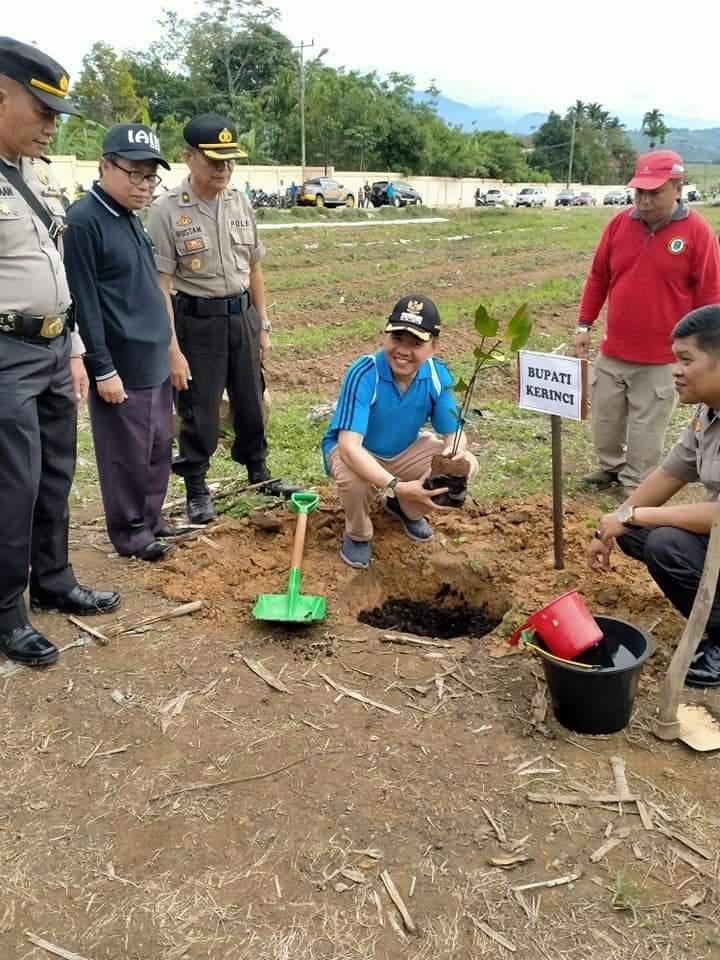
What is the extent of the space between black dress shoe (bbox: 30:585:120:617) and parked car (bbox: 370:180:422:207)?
35148mm

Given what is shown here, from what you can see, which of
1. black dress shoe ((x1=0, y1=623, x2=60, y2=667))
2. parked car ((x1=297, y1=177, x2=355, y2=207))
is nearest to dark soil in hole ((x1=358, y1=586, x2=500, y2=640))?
black dress shoe ((x1=0, y1=623, x2=60, y2=667))

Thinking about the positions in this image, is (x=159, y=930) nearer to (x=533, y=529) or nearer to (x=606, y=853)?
(x=606, y=853)

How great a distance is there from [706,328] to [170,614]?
→ 2.49 metres

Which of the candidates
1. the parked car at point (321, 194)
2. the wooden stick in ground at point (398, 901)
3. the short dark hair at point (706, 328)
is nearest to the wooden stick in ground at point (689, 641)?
the short dark hair at point (706, 328)

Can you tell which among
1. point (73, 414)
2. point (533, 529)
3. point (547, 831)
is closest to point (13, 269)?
point (73, 414)

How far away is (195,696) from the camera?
3012 mm

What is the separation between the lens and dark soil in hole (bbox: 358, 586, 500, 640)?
3.94 meters

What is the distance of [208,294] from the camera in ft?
13.8

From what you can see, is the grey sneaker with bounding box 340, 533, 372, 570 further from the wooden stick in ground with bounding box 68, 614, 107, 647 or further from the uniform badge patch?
the uniform badge patch

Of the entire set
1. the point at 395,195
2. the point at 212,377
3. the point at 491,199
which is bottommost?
the point at 212,377

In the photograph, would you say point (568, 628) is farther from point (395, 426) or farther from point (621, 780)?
point (395, 426)

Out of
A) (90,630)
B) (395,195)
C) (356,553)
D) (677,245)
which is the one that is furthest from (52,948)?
(395,195)

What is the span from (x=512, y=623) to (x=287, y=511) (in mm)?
1618

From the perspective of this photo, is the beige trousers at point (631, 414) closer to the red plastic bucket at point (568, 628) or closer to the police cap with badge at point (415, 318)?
the police cap with badge at point (415, 318)
